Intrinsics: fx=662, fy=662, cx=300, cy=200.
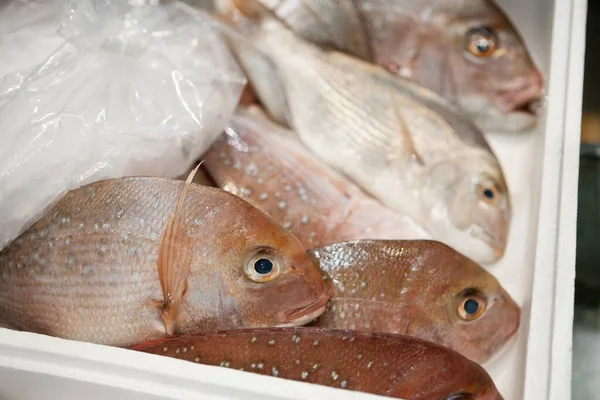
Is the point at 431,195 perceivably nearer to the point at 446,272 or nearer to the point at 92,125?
the point at 446,272

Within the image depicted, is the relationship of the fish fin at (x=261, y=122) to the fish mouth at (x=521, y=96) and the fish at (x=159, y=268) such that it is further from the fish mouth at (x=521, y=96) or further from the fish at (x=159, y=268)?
the fish mouth at (x=521, y=96)

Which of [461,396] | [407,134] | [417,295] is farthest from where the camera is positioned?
[407,134]

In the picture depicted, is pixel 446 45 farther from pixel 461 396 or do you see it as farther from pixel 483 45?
pixel 461 396

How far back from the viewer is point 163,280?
111 cm

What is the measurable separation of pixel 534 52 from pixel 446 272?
2.77 feet

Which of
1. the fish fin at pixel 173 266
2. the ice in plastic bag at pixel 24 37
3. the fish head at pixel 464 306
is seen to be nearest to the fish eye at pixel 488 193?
the fish head at pixel 464 306

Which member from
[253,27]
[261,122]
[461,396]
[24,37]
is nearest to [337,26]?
[253,27]

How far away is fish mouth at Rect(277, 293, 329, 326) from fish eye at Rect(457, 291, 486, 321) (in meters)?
0.27

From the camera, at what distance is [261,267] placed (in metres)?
1.12

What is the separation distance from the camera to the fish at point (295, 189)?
4.55 feet

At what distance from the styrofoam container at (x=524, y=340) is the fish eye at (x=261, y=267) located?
0.20m

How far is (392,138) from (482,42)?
0.39 meters

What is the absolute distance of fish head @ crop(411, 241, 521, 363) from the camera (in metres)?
1.21

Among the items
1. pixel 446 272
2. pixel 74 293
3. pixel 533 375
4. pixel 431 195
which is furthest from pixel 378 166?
pixel 74 293
